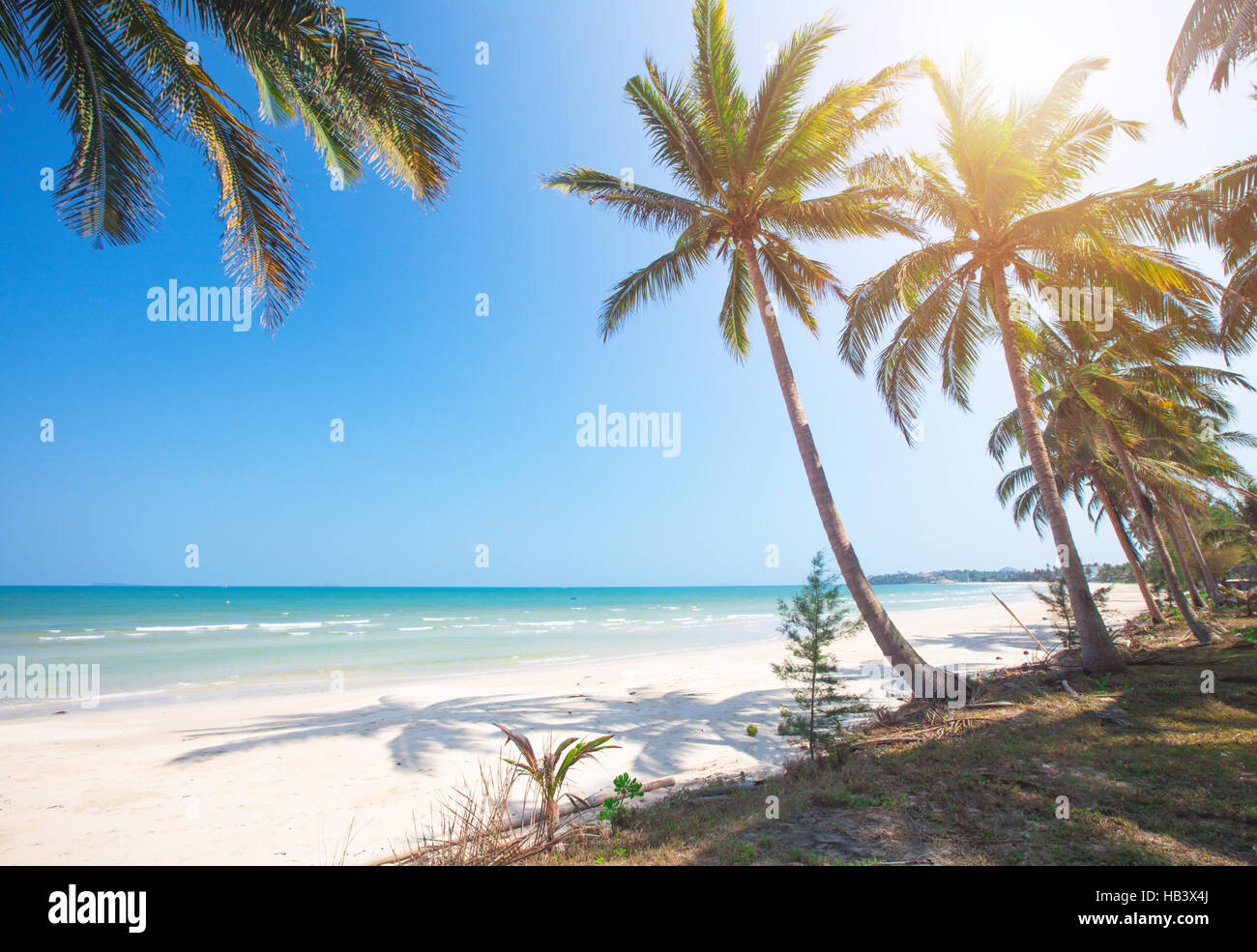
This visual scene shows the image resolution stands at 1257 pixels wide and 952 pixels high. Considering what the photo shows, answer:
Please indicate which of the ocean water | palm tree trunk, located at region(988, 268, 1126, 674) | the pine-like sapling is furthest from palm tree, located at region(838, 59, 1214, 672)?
the ocean water

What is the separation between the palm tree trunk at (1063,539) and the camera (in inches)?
328

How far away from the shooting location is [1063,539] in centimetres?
854

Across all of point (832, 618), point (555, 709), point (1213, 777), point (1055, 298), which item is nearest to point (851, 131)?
point (1055, 298)

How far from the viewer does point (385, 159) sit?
6.10 meters

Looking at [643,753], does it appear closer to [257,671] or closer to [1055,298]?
[1055,298]

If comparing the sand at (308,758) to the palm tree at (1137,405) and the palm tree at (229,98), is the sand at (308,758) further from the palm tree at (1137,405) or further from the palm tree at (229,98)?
the palm tree at (1137,405)

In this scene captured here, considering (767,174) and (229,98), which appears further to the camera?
(767,174)

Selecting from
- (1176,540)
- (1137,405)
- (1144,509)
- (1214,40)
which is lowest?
(1176,540)

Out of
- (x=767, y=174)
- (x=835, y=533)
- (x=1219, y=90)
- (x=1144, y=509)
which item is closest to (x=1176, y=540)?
(x=1144, y=509)

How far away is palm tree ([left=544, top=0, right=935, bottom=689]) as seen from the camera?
28.4ft

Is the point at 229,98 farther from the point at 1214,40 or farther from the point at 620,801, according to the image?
the point at 1214,40

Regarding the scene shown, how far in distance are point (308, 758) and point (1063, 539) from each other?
40.4ft

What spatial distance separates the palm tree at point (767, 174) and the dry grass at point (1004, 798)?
87.1 inches

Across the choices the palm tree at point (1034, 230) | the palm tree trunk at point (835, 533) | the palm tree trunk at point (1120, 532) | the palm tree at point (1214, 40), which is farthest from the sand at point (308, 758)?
the palm tree trunk at point (1120, 532)
